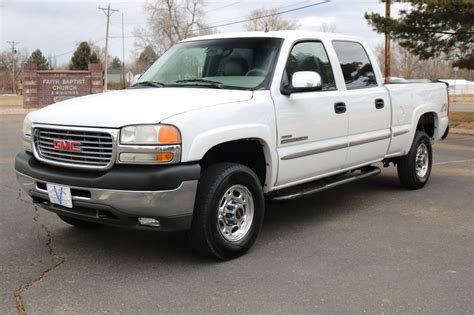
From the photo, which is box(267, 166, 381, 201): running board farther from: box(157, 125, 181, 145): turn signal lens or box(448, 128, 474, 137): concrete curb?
box(448, 128, 474, 137): concrete curb

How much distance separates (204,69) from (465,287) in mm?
3041

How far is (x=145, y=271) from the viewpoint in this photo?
161 inches

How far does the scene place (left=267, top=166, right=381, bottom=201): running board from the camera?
16.2ft

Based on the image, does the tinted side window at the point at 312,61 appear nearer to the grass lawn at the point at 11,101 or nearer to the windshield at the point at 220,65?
the windshield at the point at 220,65

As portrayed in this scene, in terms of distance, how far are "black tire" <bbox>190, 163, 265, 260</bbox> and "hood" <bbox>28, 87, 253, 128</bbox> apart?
56 centimetres

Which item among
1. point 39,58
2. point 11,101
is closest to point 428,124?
point 11,101

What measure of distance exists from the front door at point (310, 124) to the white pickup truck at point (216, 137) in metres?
0.01

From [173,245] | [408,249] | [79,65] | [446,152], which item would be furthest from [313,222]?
[79,65]

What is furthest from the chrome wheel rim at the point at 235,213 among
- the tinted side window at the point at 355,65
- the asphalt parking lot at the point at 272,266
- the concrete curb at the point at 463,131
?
the concrete curb at the point at 463,131

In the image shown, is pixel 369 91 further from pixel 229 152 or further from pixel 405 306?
pixel 405 306

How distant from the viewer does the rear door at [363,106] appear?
566 centimetres

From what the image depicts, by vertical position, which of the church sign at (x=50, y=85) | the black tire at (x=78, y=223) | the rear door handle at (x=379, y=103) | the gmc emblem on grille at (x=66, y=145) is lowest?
the black tire at (x=78, y=223)

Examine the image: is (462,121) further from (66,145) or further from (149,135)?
(66,145)

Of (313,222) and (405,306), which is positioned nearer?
(405,306)
